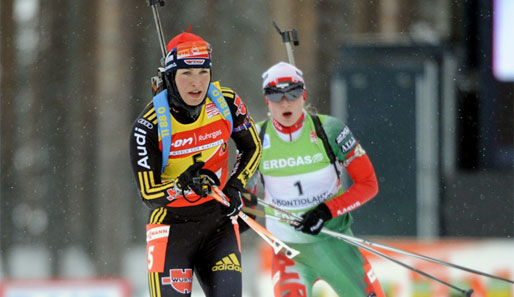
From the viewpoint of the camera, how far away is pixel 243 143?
517cm

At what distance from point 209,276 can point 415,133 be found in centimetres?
457

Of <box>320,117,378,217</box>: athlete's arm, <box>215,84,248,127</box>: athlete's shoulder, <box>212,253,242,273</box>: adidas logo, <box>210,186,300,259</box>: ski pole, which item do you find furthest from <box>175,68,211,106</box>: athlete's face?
<box>320,117,378,217</box>: athlete's arm

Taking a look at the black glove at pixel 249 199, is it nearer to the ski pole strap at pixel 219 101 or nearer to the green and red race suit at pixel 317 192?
the green and red race suit at pixel 317 192

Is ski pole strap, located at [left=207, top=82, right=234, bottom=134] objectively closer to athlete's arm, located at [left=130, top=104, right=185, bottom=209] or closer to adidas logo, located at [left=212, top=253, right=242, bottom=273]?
athlete's arm, located at [left=130, top=104, right=185, bottom=209]

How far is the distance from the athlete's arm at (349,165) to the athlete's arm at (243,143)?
56 centimetres

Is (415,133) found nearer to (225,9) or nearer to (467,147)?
(467,147)

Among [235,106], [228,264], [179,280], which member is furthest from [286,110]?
[179,280]

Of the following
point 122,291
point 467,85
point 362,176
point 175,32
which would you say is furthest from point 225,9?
point 362,176

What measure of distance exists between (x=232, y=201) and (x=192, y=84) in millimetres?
595

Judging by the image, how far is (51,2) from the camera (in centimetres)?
1497

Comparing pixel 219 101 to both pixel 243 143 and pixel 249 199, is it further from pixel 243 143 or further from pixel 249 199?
pixel 249 199

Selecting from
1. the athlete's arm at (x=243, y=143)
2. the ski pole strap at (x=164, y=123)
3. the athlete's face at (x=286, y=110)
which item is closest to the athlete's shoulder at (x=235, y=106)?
the athlete's arm at (x=243, y=143)

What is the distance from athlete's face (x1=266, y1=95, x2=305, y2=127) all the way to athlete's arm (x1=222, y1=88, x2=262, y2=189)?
0.41 metres

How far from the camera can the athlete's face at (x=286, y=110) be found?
557 centimetres
